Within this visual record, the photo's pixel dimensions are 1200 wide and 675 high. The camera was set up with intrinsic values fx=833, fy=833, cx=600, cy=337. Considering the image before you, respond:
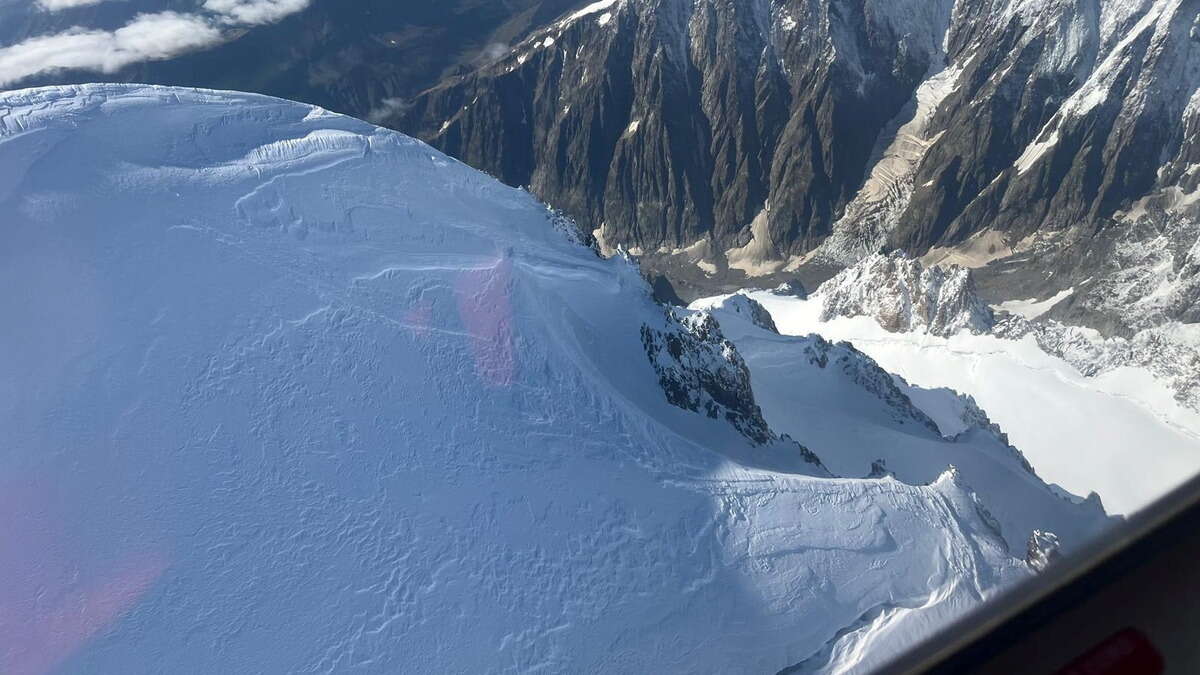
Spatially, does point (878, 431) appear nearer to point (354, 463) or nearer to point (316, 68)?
point (354, 463)

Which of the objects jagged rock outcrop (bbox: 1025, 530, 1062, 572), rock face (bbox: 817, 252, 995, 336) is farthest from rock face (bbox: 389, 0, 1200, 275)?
jagged rock outcrop (bbox: 1025, 530, 1062, 572)

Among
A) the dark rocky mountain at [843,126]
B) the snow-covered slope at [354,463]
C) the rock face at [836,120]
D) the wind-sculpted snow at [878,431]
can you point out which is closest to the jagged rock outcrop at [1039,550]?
the snow-covered slope at [354,463]

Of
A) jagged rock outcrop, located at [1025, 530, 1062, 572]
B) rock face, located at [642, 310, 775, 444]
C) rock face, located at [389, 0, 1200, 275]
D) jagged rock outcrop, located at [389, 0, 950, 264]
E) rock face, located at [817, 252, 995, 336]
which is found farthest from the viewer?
jagged rock outcrop, located at [389, 0, 950, 264]

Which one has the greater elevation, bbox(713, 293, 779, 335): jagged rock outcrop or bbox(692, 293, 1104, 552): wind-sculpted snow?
bbox(692, 293, 1104, 552): wind-sculpted snow

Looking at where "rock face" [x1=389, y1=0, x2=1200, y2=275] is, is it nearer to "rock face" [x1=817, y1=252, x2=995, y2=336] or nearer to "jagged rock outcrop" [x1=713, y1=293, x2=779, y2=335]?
"rock face" [x1=817, y1=252, x2=995, y2=336]

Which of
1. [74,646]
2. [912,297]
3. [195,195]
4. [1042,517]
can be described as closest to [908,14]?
[912,297]

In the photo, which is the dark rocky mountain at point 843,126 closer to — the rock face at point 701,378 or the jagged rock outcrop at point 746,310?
the jagged rock outcrop at point 746,310
